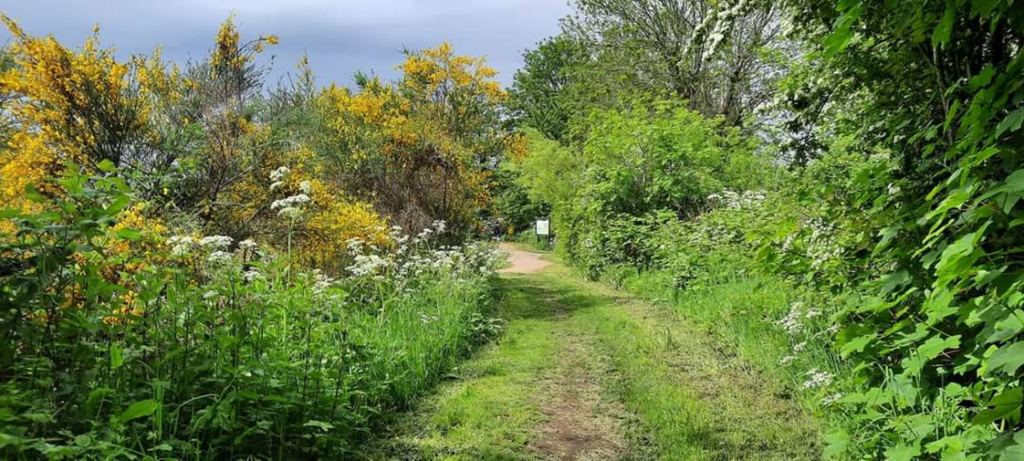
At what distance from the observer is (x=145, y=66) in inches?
268

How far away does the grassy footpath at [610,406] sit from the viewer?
3.54 meters

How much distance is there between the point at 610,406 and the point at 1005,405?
2907 mm

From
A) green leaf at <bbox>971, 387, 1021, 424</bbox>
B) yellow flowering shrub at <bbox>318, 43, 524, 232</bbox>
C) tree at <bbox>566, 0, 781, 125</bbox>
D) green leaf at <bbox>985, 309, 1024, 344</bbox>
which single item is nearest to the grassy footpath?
green leaf at <bbox>971, 387, 1021, 424</bbox>

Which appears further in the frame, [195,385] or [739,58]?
[739,58]

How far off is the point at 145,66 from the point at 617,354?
687 centimetres

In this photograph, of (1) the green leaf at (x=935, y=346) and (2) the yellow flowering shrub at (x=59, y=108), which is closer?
(1) the green leaf at (x=935, y=346)

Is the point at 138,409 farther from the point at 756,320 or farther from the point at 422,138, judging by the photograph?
the point at 422,138

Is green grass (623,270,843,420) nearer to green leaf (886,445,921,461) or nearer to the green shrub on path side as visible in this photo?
green leaf (886,445,921,461)

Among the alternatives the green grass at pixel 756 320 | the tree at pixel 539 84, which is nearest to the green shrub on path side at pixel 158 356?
the green grass at pixel 756 320

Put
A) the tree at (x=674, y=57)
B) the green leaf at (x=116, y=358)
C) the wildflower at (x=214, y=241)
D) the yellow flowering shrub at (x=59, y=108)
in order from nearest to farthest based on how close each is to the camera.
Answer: the green leaf at (x=116, y=358) → the wildflower at (x=214, y=241) → the yellow flowering shrub at (x=59, y=108) → the tree at (x=674, y=57)

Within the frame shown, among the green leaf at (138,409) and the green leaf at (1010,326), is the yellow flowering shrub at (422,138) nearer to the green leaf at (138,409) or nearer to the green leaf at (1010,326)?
the green leaf at (138,409)

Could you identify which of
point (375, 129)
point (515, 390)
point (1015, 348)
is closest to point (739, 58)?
point (375, 129)

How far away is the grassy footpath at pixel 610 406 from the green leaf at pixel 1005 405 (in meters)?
1.66

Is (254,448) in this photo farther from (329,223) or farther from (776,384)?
(329,223)
